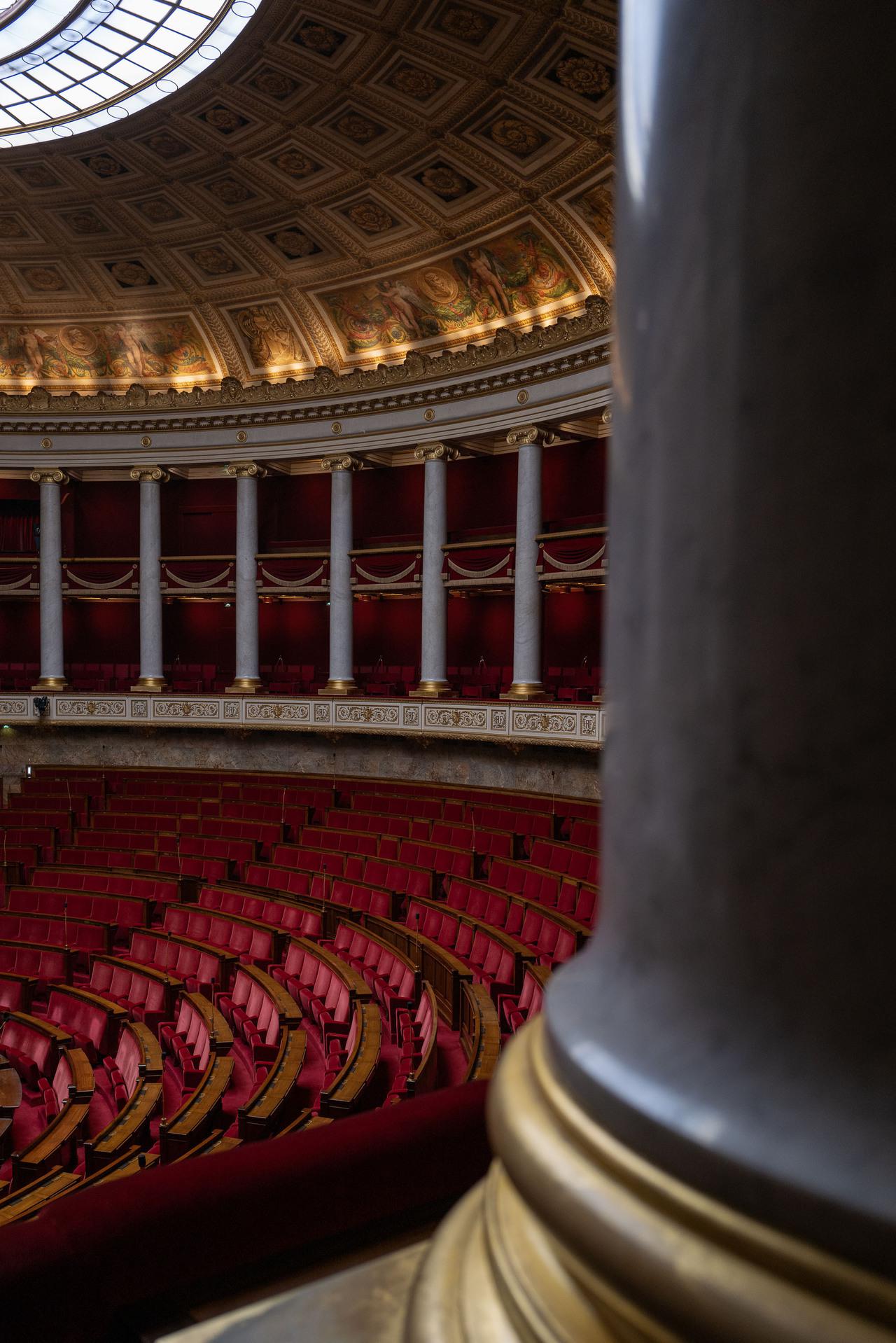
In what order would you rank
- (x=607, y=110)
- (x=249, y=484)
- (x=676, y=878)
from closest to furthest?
1. (x=676, y=878)
2. (x=607, y=110)
3. (x=249, y=484)

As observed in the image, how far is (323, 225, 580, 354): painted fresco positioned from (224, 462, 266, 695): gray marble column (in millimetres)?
3347

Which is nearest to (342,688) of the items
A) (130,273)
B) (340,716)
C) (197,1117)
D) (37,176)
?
A: (340,716)

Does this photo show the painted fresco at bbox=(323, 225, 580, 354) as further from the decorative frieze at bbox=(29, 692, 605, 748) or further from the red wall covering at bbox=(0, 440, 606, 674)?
the decorative frieze at bbox=(29, 692, 605, 748)

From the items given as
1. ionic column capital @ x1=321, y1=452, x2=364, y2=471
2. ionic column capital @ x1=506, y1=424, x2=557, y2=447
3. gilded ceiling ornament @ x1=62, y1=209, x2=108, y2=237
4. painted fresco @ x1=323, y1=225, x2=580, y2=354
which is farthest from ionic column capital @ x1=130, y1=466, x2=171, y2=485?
ionic column capital @ x1=506, y1=424, x2=557, y2=447

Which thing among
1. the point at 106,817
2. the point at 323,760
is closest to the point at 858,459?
the point at 106,817

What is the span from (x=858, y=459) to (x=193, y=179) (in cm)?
1912

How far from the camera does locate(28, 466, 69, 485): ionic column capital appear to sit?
2033cm

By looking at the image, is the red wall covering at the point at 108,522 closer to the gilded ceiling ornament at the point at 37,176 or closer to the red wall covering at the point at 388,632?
the red wall covering at the point at 388,632

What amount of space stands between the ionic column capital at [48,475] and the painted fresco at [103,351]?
2153mm

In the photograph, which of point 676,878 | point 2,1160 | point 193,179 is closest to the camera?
point 676,878

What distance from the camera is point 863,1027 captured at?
0.86 meters

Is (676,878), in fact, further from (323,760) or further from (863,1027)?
(323,760)

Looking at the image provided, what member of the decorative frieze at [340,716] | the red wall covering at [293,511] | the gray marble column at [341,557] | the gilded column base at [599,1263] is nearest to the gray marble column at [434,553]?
the decorative frieze at [340,716]

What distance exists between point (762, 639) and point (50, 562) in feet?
70.1
